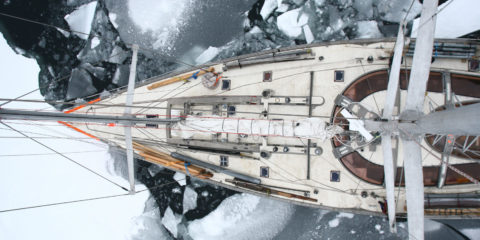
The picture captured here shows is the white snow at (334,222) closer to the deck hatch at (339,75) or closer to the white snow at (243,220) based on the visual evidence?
the white snow at (243,220)

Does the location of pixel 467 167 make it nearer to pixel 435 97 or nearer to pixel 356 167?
pixel 435 97

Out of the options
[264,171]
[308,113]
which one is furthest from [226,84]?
[264,171]

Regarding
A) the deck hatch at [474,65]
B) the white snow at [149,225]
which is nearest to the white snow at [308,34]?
the deck hatch at [474,65]

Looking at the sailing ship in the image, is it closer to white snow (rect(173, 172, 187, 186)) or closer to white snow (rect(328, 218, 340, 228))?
white snow (rect(173, 172, 187, 186))

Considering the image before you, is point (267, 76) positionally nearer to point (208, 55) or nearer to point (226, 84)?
point (226, 84)

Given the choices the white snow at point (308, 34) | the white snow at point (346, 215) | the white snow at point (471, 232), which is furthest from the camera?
the white snow at point (308, 34)

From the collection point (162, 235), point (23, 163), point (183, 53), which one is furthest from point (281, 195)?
point (23, 163)
